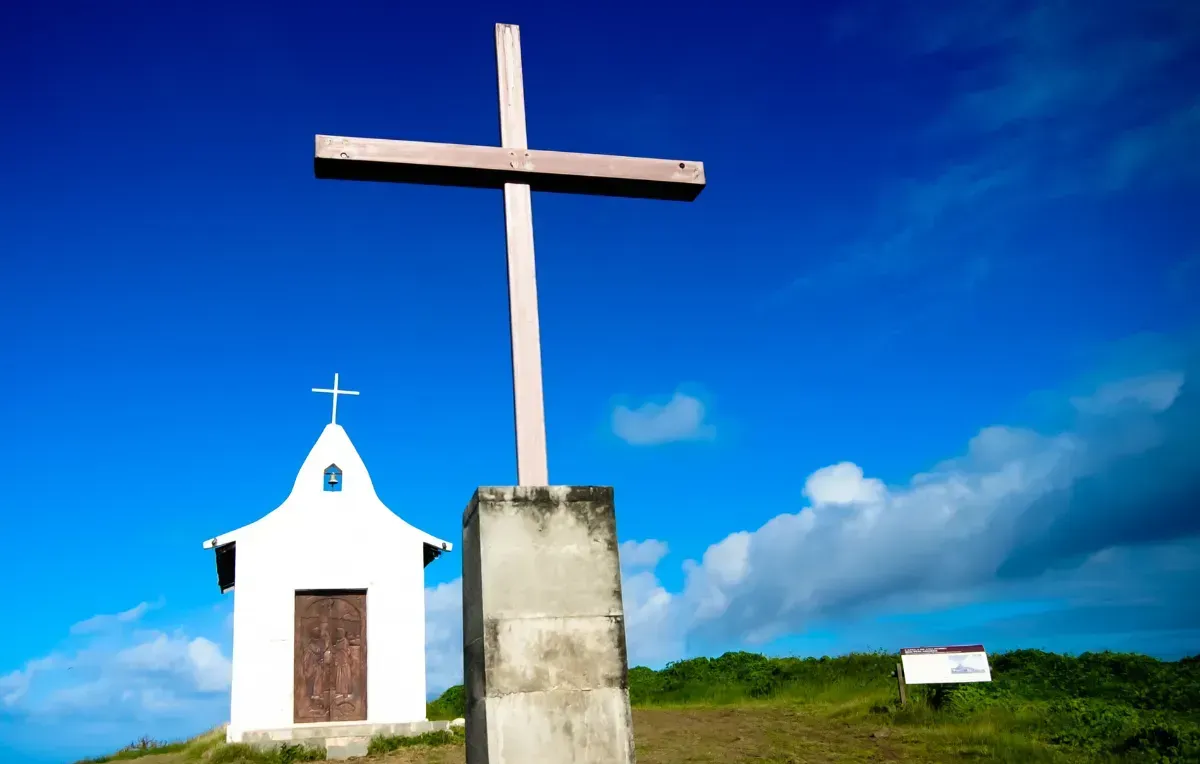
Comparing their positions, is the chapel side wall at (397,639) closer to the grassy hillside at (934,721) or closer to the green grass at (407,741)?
the green grass at (407,741)

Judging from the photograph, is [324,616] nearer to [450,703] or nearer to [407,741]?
[407,741]

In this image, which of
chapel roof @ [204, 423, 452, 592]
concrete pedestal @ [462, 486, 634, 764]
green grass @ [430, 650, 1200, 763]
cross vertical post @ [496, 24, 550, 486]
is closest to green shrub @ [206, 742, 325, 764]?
chapel roof @ [204, 423, 452, 592]

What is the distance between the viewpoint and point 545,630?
16.2 feet

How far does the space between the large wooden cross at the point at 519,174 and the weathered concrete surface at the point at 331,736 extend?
35.3 feet

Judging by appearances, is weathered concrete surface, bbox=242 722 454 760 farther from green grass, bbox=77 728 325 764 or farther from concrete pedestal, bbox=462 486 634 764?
concrete pedestal, bbox=462 486 634 764

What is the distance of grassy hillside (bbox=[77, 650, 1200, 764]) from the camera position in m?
11.0

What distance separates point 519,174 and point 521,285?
841 mm

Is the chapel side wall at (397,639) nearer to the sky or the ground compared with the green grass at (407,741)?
nearer to the sky

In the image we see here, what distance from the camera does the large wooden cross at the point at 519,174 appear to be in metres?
5.54

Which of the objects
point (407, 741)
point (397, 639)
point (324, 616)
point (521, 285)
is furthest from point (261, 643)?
point (521, 285)

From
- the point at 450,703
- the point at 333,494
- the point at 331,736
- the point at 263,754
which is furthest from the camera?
the point at 450,703

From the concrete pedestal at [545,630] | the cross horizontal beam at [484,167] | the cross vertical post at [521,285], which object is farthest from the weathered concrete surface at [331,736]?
the cross horizontal beam at [484,167]

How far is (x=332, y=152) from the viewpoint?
585 centimetres

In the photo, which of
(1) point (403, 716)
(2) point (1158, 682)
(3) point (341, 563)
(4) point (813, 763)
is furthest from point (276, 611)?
(2) point (1158, 682)
